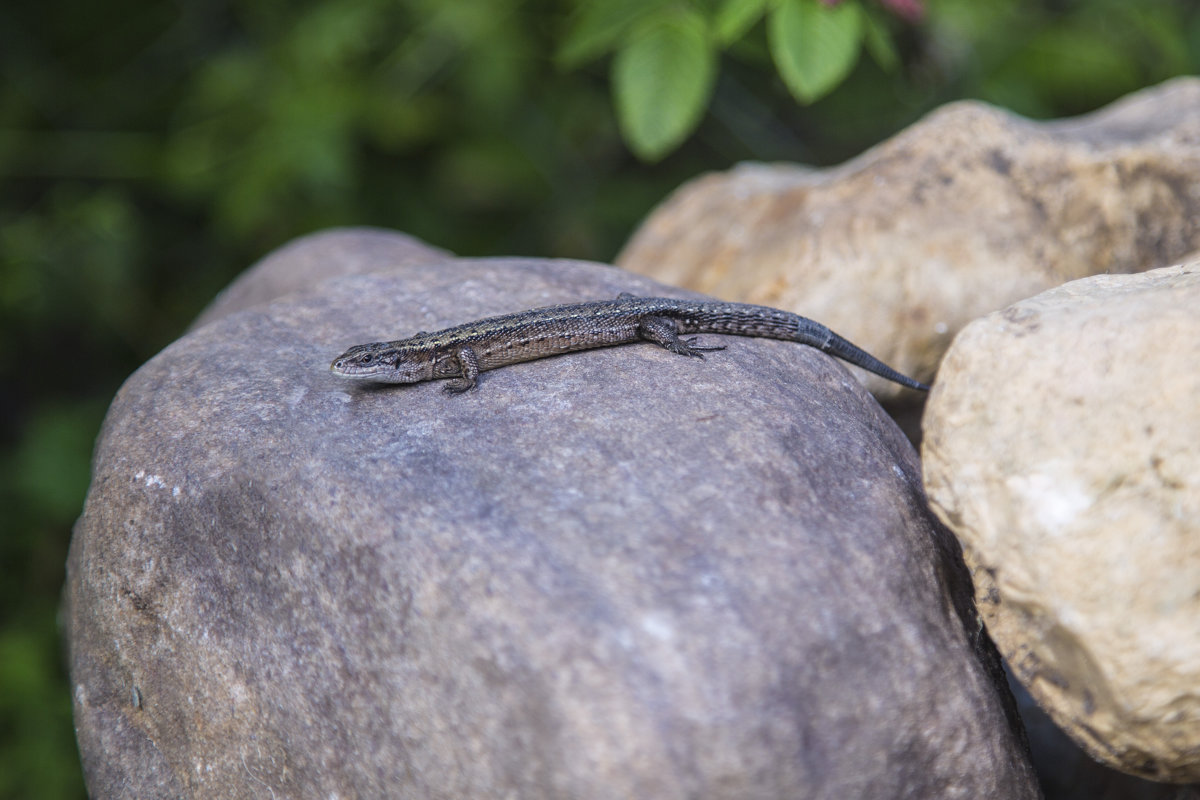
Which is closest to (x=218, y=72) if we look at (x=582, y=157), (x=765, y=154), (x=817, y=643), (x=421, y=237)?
(x=421, y=237)

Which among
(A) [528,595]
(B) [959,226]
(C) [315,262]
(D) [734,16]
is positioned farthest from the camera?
(C) [315,262]

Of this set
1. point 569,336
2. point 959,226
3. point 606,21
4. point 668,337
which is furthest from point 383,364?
point 959,226

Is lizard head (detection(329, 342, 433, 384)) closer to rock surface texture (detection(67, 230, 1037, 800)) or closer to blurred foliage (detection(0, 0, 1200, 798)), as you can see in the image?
rock surface texture (detection(67, 230, 1037, 800))

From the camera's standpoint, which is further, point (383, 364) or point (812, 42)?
point (812, 42)

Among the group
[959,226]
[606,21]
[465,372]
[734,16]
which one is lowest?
[465,372]

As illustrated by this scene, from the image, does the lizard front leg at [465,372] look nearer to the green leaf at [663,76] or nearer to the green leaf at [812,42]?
the green leaf at [663,76]

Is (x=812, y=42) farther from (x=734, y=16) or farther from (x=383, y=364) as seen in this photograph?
(x=383, y=364)

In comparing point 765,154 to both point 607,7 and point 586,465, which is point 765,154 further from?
point 586,465
